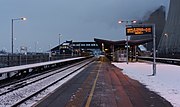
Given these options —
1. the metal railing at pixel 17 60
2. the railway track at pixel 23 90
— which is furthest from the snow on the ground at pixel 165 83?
the metal railing at pixel 17 60

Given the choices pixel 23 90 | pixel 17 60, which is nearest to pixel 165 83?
pixel 23 90

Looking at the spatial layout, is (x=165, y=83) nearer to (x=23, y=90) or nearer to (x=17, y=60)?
(x=23, y=90)

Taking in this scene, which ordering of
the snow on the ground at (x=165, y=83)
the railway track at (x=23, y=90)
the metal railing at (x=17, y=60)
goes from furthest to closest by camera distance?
the metal railing at (x=17, y=60), the snow on the ground at (x=165, y=83), the railway track at (x=23, y=90)

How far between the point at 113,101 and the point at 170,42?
93827mm

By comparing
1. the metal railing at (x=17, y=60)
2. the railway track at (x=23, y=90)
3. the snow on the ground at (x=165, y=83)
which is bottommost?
the railway track at (x=23, y=90)

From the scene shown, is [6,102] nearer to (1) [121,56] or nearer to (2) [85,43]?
(1) [121,56]

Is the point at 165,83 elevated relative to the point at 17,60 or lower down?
lower down

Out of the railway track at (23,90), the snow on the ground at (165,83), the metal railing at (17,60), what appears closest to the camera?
the railway track at (23,90)

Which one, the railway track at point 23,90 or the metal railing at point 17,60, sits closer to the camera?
the railway track at point 23,90

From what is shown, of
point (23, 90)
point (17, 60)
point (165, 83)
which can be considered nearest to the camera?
point (23, 90)

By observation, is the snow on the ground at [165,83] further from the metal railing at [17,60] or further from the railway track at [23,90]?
the metal railing at [17,60]

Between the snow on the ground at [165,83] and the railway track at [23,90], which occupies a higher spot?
the snow on the ground at [165,83]

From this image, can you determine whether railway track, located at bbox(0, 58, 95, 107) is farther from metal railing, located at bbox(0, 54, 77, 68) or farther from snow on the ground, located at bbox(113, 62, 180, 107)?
snow on the ground, located at bbox(113, 62, 180, 107)

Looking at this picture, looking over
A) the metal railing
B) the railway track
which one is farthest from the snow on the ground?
the metal railing
